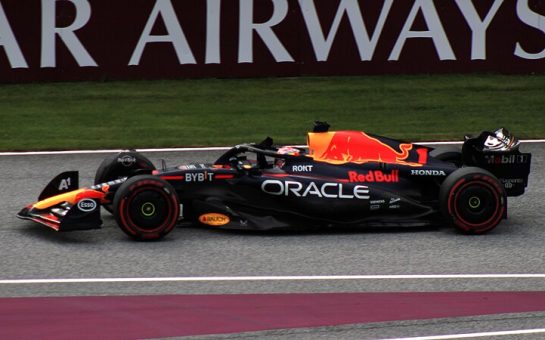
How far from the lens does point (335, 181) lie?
10.6 meters

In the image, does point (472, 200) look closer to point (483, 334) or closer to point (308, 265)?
point (308, 265)

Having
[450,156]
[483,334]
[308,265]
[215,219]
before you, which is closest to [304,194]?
[215,219]

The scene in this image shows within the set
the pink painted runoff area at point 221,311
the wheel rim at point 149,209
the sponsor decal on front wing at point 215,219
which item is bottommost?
the pink painted runoff area at point 221,311

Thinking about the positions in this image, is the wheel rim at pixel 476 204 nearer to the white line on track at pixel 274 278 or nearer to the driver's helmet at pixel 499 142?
the driver's helmet at pixel 499 142

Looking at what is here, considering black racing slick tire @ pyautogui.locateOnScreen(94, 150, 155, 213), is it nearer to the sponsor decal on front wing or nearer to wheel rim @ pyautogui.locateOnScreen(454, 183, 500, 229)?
the sponsor decal on front wing

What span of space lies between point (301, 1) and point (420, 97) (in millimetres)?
2299

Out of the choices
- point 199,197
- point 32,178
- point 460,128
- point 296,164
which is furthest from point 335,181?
point 460,128

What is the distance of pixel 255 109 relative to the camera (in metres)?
17.7

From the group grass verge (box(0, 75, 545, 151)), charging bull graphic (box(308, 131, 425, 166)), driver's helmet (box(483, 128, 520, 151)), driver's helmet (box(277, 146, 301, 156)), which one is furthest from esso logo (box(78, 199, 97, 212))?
grass verge (box(0, 75, 545, 151))

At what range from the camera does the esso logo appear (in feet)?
33.3

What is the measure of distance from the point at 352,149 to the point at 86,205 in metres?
2.46

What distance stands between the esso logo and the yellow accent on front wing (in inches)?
8.1

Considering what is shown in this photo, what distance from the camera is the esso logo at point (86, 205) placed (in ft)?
33.3

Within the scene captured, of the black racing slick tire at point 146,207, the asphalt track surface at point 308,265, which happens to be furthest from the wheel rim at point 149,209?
the asphalt track surface at point 308,265
